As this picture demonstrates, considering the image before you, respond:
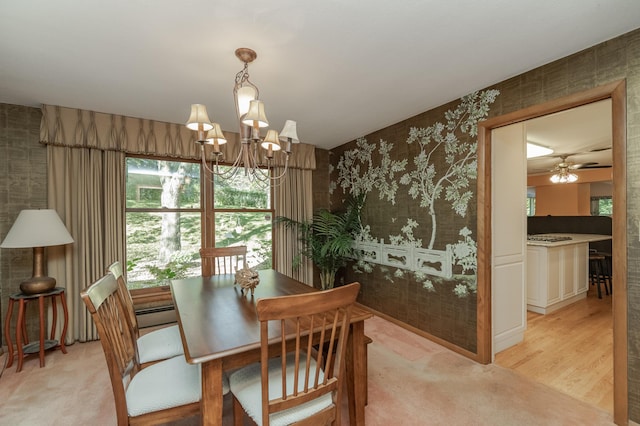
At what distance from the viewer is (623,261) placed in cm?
169

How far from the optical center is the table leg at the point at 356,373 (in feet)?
5.17

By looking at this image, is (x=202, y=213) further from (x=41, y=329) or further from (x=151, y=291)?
(x=41, y=329)

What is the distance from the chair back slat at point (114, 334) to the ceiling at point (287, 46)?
1453 mm

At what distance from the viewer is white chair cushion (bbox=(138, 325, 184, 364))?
5.64 ft

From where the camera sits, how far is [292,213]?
13.4 ft

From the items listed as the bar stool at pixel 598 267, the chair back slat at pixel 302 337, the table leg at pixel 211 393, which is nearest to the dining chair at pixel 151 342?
the table leg at pixel 211 393

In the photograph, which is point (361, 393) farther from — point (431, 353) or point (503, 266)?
point (503, 266)

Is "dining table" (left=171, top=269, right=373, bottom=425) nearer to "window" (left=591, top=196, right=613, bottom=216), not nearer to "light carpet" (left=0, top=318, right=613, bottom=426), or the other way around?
"light carpet" (left=0, top=318, right=613, bottom=426)

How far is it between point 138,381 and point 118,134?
2629 mm

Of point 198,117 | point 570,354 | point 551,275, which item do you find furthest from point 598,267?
point 198,117

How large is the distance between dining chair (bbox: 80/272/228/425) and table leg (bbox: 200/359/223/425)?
0.19 metres

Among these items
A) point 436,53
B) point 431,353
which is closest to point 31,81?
point 436,53

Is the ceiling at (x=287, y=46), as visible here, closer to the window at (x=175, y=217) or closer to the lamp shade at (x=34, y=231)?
the window at (x=175, y=217)

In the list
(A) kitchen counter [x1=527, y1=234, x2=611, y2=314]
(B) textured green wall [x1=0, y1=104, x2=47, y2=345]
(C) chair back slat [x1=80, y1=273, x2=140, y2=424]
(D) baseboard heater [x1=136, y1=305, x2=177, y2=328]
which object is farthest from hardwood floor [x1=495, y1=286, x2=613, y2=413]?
(B) textured green wall [x1=0, y1=104, x2=47, y2=345]
